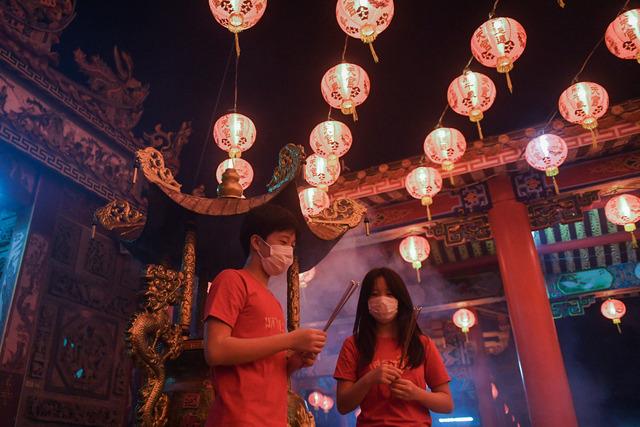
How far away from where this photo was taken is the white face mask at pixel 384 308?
2.00 m

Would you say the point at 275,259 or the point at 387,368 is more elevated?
the point at 275,259

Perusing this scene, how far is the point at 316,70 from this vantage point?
19.9 ft

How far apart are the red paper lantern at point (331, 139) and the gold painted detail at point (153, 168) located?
3.25 meters

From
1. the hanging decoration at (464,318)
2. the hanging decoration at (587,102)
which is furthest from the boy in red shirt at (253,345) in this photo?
the hanging decoration at (464,318)

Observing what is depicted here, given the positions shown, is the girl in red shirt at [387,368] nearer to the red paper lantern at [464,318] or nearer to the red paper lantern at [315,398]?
the red paper lantern at [464,318]

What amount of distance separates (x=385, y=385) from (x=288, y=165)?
1.15 m

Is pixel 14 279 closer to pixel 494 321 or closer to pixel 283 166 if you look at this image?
pixel 283 166

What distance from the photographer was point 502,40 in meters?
4.29

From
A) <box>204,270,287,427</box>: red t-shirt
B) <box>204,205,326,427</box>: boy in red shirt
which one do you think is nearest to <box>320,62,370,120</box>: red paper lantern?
<box>204,205,326,427</box>: boy in red shirt

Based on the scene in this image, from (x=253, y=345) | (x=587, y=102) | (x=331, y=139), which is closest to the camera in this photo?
(x=253, y=345)

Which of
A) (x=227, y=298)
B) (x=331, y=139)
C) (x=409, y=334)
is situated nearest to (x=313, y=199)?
(x=331, y=139)

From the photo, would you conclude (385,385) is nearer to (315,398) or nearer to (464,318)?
(464,318)

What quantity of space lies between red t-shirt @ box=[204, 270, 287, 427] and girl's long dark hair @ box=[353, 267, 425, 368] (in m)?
0.53

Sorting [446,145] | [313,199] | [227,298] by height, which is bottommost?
[227,298]
